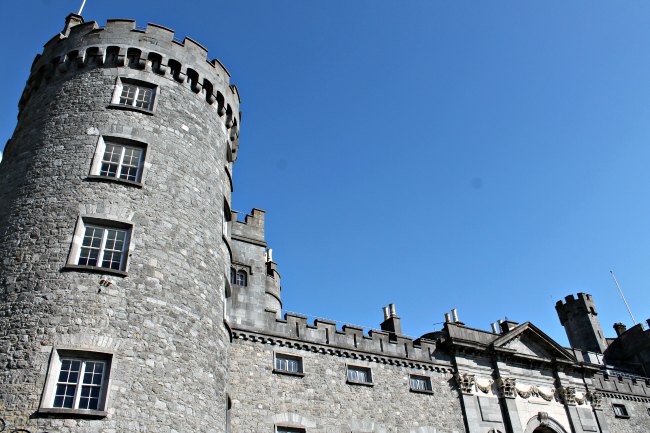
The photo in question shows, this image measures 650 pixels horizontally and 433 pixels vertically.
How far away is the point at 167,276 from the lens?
15828 mm

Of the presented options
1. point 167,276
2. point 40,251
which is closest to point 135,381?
point 167,276

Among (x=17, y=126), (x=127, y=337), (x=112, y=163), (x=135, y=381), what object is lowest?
(x=135, y=381)

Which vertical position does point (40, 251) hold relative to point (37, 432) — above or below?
above

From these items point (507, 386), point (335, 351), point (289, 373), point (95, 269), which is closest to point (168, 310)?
point (95, 269)

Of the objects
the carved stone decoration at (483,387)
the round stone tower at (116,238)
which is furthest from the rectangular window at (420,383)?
the round stone tower at (116,238)

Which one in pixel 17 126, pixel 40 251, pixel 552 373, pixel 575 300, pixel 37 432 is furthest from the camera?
pixel 575 300

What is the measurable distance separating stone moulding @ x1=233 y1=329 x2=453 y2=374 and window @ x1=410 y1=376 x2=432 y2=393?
0.45 metres

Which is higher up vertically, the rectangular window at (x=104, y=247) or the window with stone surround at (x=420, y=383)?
the rectangular window at (x=104, y=247)

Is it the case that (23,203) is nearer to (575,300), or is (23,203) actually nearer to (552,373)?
(552,373)

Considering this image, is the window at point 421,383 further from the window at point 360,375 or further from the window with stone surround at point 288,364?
the window with stone surround at point 288,364

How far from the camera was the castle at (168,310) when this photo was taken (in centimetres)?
1348

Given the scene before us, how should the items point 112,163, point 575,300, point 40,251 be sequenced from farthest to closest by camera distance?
point 575,300 → point 112,163 → point 40,251

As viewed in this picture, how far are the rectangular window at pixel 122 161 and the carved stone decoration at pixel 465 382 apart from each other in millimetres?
16914

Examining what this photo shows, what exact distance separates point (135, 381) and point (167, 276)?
3297 mm
